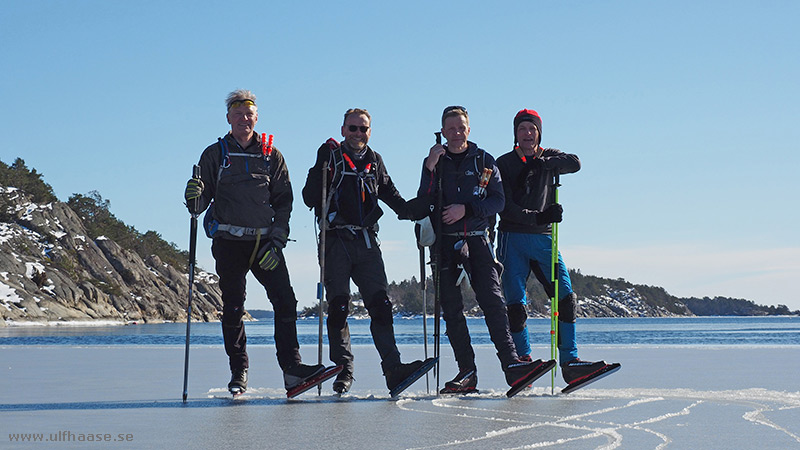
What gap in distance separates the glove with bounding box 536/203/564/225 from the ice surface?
60.9 inches

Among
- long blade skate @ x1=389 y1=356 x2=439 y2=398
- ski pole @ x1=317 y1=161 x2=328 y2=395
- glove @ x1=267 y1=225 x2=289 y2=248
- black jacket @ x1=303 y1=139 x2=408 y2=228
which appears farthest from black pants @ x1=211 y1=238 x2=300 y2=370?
long blade skate @ x1=389 y1=356 x2=439 y2=398

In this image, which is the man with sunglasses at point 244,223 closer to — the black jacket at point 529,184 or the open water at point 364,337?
the black jacket at point 529,184

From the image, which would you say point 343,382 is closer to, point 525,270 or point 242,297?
point 242,297

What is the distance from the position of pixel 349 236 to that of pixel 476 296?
4.09ft

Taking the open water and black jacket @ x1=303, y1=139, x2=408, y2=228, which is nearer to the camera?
black jacket @ x1=303, y1=139, x2=408, y2=228

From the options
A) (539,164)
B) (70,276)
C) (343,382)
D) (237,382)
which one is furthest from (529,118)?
(70,276)

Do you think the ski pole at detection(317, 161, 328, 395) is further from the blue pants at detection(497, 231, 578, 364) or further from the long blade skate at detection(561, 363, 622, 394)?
the long blade skate at detection(561, 363, 622, 394)

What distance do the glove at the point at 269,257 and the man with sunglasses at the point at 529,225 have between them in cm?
213

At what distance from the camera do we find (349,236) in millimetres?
7109

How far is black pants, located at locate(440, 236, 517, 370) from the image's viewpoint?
7.16 metres

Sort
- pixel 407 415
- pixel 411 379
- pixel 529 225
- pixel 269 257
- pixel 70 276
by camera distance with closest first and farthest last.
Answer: pixel 407 415
pixel 411 379
pixel 269 257
pixel 529 225
pixel 70 276

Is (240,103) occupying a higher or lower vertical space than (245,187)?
higher

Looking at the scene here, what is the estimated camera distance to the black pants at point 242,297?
273 inches

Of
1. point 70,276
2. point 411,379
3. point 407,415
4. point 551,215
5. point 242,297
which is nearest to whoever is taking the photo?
point 407,415
